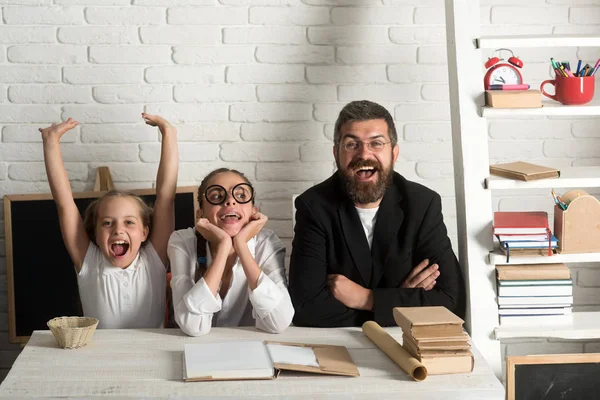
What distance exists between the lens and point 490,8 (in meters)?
3.46

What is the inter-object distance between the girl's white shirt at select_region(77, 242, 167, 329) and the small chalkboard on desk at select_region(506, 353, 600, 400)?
52.8 inches

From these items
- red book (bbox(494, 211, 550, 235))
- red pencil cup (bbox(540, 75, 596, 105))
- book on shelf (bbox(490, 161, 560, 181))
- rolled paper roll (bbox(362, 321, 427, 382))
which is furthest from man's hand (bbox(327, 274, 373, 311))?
red pencil cup (bbox(540, 75, 596, 105))

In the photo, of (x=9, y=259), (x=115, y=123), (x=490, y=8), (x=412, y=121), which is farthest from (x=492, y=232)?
(x=9, y=259)

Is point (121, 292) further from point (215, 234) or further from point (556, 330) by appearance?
point (556, 330)

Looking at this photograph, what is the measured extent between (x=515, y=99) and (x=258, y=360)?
1295 millimetres

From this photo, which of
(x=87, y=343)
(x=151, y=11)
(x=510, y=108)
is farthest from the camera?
(x=151, y=11)

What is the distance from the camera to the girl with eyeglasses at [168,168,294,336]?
2773 millimetres

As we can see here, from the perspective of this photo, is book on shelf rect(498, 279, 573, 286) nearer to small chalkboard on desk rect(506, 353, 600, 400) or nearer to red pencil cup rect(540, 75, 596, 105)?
small chalkboard on desk rect(506, 353, 600, 400)

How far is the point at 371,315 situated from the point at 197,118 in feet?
3.85

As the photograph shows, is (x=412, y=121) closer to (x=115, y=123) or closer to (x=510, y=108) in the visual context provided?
(x=510, y=108)

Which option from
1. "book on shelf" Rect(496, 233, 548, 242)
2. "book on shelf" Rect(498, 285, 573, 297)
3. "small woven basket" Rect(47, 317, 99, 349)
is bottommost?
→ "small woven basket" Rect(47, 317, 99, 349)

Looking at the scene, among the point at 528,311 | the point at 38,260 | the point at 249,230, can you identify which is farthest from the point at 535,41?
the point at 38,260

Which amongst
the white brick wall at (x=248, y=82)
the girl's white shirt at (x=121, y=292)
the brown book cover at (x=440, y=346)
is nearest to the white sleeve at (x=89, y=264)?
the girl's white shirt at (x=121, y=292)

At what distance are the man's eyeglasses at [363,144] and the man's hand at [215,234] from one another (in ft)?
1.89
